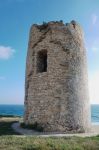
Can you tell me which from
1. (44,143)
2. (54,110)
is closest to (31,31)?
(54,110)

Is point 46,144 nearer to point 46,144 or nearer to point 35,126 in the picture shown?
point 46,144

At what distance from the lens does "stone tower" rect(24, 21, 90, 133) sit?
48.5 feet

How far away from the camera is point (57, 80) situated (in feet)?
49.7

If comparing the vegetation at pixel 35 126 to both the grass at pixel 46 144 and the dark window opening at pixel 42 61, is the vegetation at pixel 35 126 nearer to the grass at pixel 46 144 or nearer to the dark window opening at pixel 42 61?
the dark window opening at pixel 42 61

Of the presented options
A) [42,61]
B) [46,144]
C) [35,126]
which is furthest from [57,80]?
[46,144]

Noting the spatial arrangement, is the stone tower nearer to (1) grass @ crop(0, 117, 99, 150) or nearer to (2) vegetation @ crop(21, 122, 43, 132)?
(2) vegetation @ crop(21, 122, 43, 132)

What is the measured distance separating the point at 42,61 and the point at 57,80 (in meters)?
2.27

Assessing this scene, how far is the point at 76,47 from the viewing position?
16.1 metres

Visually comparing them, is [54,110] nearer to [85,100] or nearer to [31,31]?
[85,100]

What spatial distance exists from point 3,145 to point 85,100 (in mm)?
7391

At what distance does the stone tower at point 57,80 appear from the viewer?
1479 centimetres

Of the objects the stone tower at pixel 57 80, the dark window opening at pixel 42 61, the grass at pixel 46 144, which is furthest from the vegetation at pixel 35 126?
the grass at pixel 46 144

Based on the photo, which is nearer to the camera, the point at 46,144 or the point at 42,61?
the point at 46,144

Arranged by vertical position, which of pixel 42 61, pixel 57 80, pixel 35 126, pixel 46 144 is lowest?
pixel 46 144
